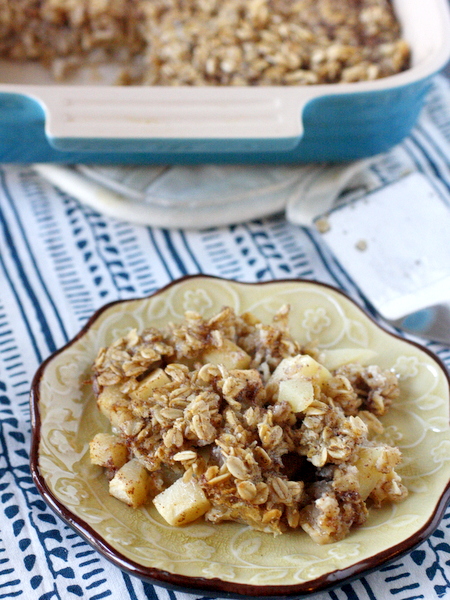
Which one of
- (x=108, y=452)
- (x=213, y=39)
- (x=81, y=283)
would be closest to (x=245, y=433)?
(x=108, y=452)

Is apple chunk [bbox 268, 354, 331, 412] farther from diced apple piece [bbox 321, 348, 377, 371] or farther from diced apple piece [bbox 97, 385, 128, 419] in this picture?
diced apple piece [bbox 97, 385, 128, 419]

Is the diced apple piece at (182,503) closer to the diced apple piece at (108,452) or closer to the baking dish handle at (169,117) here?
the diced apple piece at (108,452)

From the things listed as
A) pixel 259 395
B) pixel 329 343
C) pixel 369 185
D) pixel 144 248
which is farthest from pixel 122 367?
pixel 369 185

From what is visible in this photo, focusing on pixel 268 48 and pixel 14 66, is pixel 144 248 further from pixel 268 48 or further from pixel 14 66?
pixel 14 66

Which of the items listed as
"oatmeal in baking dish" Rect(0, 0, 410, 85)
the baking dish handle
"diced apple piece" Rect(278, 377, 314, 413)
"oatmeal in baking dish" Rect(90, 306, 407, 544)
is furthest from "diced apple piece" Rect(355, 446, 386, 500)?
"oatmeal in baking dish" Rect(0, 0, 410, 85)

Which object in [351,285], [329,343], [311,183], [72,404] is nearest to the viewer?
[72,404]
